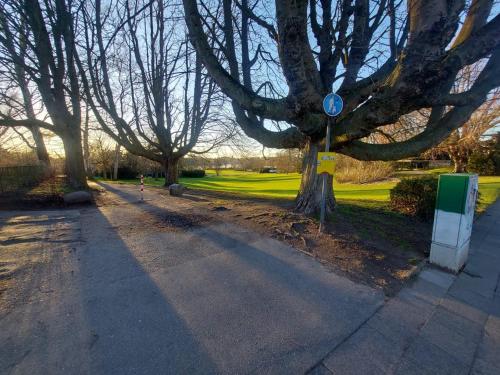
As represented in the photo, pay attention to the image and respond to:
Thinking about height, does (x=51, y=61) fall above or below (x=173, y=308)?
above

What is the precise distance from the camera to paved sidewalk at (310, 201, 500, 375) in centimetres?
176

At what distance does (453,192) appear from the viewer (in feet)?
11.0

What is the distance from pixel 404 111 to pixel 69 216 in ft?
28.8

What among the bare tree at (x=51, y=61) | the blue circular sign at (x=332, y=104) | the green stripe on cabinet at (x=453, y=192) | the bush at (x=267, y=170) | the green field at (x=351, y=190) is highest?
the bare tree at (x=51, y=61)

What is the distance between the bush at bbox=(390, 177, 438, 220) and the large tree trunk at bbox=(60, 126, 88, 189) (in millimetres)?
13755

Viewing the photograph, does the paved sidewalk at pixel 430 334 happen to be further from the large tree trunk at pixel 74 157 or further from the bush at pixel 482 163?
the bush at pixel 482 163

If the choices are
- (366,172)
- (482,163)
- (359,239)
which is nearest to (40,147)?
(359,239)

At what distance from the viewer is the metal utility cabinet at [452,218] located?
3289mm

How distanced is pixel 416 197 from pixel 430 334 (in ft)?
18.6

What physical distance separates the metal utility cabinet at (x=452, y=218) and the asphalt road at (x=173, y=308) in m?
1.72

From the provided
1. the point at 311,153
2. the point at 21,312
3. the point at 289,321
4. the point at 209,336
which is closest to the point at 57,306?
the point at 21,312

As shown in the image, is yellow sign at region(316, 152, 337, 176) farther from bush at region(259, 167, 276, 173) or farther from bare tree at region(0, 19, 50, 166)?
bush at region(259, 167, 276, 173)

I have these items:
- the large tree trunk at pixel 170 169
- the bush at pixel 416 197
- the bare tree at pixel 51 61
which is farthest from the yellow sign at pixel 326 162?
the large tree trunk at pixel 170 169

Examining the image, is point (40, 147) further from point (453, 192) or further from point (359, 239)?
point (453, 192)
